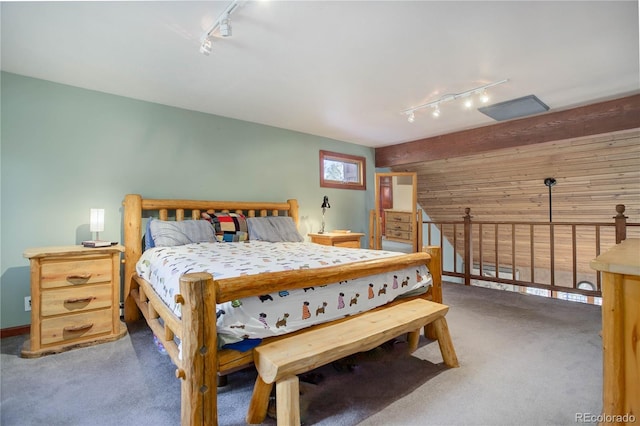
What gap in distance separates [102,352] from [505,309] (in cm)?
367

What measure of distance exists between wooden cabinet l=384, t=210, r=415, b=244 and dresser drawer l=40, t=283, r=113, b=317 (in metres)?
4.09

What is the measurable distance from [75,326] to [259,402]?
1.77 meters

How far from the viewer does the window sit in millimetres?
4746

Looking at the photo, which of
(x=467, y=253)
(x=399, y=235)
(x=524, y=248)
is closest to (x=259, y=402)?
(x=467, y=253)

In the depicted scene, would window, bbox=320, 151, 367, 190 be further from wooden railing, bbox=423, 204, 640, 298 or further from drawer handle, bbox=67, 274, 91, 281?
drawer handle, bbox=67, 274, 91, 281

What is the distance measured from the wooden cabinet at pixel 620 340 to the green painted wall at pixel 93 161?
11.3 ft

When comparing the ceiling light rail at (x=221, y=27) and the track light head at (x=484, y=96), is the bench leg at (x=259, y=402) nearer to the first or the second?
the ceiling light rail at (x=221, y=27)

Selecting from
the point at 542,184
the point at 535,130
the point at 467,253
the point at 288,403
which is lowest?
the point at 288,403

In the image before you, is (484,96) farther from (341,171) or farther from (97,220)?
(97,220)

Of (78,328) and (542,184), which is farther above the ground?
(542,184)

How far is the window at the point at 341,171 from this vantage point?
15.6 feet

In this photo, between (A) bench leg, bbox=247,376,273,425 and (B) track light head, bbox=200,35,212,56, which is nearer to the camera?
(A) bench leg, bbox=247,376,273,425

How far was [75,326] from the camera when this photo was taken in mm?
2293

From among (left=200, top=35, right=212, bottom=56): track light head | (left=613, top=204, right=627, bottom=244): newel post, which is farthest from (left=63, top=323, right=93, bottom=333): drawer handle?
(left=613, top=204, right=627, bottom=244): newel post
